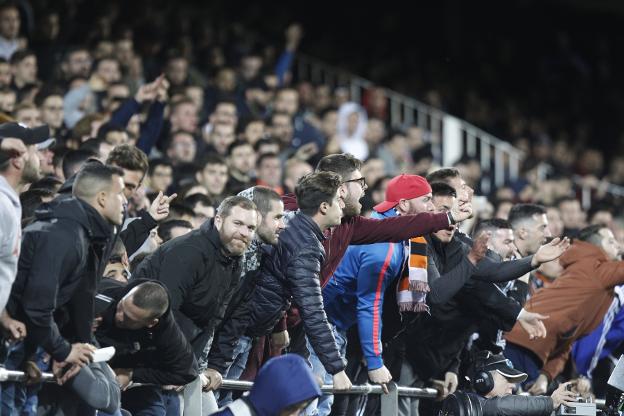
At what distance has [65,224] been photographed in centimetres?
534

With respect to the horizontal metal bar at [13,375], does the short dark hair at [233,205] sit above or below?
above

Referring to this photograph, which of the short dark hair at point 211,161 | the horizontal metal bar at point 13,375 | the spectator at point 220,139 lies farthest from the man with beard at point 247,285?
the spectator at point 220,139

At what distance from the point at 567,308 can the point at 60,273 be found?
14.1 ft

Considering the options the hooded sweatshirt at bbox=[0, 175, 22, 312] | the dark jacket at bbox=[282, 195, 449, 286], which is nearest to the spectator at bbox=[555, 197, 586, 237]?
the dark jacket at bbox=[282, 195, 449, 286]

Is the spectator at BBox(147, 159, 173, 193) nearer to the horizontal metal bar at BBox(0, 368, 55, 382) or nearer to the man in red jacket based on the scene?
the man in red jacket

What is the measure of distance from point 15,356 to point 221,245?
1280 mm

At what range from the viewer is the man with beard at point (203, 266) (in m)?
6.23

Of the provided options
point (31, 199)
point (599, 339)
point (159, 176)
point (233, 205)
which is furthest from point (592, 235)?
point (31, 199)

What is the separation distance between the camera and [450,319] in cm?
784

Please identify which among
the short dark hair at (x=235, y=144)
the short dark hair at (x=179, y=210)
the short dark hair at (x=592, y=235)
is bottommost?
the short dark hair at (x=592, y=235)

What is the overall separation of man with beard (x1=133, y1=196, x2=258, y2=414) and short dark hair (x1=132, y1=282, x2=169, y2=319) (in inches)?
17.5

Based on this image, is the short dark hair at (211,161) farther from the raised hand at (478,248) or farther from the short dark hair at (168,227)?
the raised hand at (478,248)

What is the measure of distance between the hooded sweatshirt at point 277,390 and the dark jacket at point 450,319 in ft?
8.84

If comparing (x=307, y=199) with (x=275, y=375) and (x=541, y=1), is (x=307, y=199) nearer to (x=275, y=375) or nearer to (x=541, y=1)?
(x=275, y=375)
